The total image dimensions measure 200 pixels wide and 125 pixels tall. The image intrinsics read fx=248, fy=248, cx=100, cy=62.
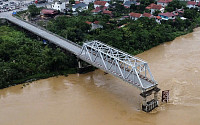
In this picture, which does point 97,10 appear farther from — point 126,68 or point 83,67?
point 126,68

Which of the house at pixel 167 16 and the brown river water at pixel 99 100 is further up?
the house at pixel 167 16

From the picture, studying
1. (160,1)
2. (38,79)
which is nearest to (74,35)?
(38,79)

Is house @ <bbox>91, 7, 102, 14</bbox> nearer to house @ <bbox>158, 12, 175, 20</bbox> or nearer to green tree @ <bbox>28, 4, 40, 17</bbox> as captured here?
green tree @ <bbox>28, 4, 40, 17</bbox>

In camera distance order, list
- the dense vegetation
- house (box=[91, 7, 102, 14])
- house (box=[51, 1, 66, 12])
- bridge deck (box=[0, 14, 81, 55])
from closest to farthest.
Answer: the dense vegetation → bridge deck (box=[0, 14, 81, 55]) → house (box=[91, 7, 102, 14]) → house (box=[51, 1, 66, 12])

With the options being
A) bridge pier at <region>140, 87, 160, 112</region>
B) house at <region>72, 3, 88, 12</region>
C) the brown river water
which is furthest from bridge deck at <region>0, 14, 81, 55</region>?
house at <region>72, 3, 88, 12</region>

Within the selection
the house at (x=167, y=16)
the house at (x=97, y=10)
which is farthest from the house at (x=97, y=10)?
the house at (x=167, y=16)

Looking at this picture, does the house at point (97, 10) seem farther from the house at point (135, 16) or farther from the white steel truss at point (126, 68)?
the white steel truss at point (126, 68)
